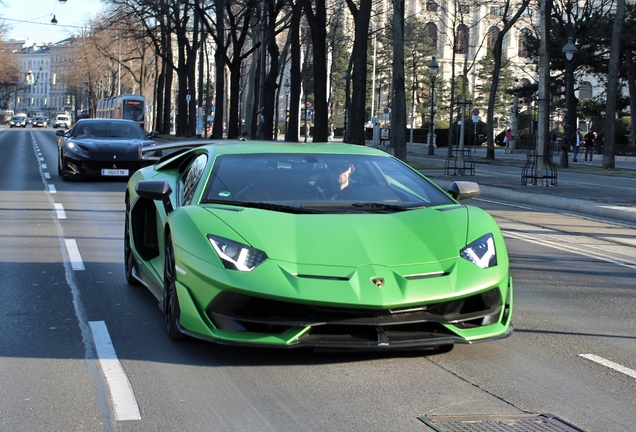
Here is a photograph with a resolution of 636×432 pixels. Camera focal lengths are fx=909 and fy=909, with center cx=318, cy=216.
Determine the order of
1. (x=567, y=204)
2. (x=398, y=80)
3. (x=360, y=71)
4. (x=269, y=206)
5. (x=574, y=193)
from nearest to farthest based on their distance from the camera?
(x=269, y=206), (x=567, y=204), (x=574, y=193), (x=398, y=80), (x=360, y=71)

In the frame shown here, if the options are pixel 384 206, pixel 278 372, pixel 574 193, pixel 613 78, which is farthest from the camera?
pixel 613 78

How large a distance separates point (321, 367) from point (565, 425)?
1.53m

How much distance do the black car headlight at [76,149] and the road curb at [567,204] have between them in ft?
31.2

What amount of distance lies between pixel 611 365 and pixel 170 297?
285cm

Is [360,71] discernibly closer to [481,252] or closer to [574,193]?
[574,193]

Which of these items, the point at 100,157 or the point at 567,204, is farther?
the point at 100,157

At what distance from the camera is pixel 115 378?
5.16m

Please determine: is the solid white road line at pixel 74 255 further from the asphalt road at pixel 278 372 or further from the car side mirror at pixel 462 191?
the car side mirror at pixel 462 191

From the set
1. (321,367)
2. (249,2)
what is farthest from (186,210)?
Result: (249,2)

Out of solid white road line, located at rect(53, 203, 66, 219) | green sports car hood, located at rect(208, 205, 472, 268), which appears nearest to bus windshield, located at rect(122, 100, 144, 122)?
solid white road line, located at rect(53, 203, 66, 219)

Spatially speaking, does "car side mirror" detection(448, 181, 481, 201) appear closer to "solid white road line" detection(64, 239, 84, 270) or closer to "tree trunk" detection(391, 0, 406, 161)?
"solid white road line" detection(64, 239, 84, 270)

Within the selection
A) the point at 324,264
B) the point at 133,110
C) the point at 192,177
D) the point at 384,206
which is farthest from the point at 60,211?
the point at 133,110

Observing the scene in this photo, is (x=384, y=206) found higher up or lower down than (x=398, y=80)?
lower down

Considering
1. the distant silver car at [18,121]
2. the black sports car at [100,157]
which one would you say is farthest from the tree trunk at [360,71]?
the distant silver car at [18,121]
